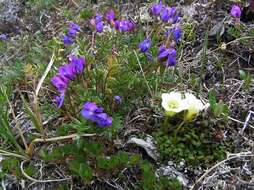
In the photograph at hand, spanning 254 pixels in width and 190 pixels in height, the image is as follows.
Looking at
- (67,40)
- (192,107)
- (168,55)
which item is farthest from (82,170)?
(67,40)

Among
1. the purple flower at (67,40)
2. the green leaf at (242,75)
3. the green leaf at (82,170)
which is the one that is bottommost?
the green leaf at (82,170)

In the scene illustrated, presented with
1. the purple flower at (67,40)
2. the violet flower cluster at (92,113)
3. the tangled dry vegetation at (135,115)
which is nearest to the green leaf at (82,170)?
the tangled dry vegetation at (135,115)

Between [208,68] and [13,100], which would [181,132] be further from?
[13,100]

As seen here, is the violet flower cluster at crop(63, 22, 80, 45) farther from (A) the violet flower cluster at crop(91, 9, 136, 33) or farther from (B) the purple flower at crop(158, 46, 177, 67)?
(B) the purple flower at crop(158, 46, 177, 67)

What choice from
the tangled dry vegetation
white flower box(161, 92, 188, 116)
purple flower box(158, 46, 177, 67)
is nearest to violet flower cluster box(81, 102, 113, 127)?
the tangled dry vegetation

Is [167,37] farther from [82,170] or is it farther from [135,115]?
[82,170]

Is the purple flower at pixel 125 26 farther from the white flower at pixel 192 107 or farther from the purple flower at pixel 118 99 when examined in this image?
the white flower at pixel 192 107

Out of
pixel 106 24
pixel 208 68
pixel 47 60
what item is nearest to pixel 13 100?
pixel 47 60

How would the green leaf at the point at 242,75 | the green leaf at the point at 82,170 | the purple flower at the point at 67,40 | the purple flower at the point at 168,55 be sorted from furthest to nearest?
Result: 1. the purple flower at the point at 67,40
2. the green leaf at the point at 242,75
3. the purple flower at the point at 168,55
4. the green leaf at the point at 82,170
